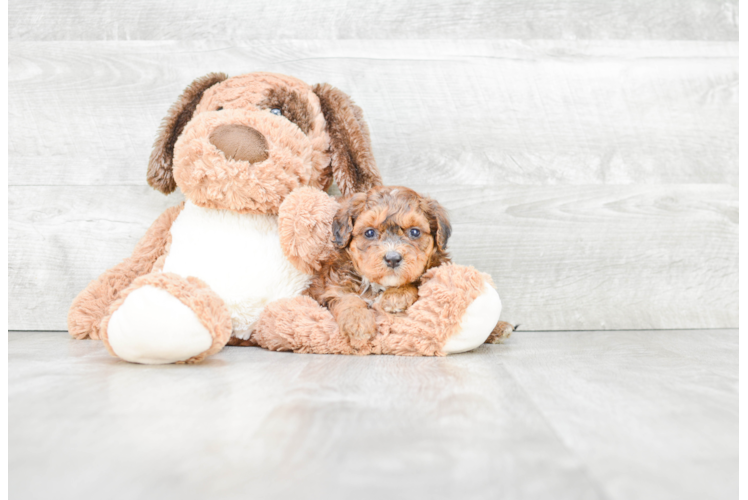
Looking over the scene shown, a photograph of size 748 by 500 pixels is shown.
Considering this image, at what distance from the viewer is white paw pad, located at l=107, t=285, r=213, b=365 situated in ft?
3.10

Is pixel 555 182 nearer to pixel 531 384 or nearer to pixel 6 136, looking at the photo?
pixel 531 384

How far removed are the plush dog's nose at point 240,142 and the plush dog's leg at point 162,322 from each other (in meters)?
0.34

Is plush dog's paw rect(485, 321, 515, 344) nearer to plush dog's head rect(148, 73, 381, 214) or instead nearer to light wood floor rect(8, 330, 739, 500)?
light wood floor rect(8, 330, 739, 500)

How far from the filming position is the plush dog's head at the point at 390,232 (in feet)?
3.66

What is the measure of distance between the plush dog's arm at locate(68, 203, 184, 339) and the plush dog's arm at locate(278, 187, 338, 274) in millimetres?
353

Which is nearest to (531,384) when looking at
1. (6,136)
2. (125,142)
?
(125,142)

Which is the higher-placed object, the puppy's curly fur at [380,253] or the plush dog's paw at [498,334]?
the puppy's curly fur at [380,253]

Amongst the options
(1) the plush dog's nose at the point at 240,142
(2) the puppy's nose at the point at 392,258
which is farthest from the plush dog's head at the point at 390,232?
(1) the plush dog's nose at the point at 240,142

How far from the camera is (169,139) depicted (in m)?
1.35

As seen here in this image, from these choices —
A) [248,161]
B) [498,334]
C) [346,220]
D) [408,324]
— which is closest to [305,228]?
[346,220]

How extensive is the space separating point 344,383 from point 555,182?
0.99 m

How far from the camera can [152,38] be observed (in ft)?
5.18

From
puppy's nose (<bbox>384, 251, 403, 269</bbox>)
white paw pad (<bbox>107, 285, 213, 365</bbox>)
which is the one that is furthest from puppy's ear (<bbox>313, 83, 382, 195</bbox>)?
white paw pad (<bbox>107, 285, 213, 365</bbox>)

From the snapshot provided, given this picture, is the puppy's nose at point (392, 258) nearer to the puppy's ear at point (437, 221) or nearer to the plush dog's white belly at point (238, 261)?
the puppy's ear at point (437, 221)
